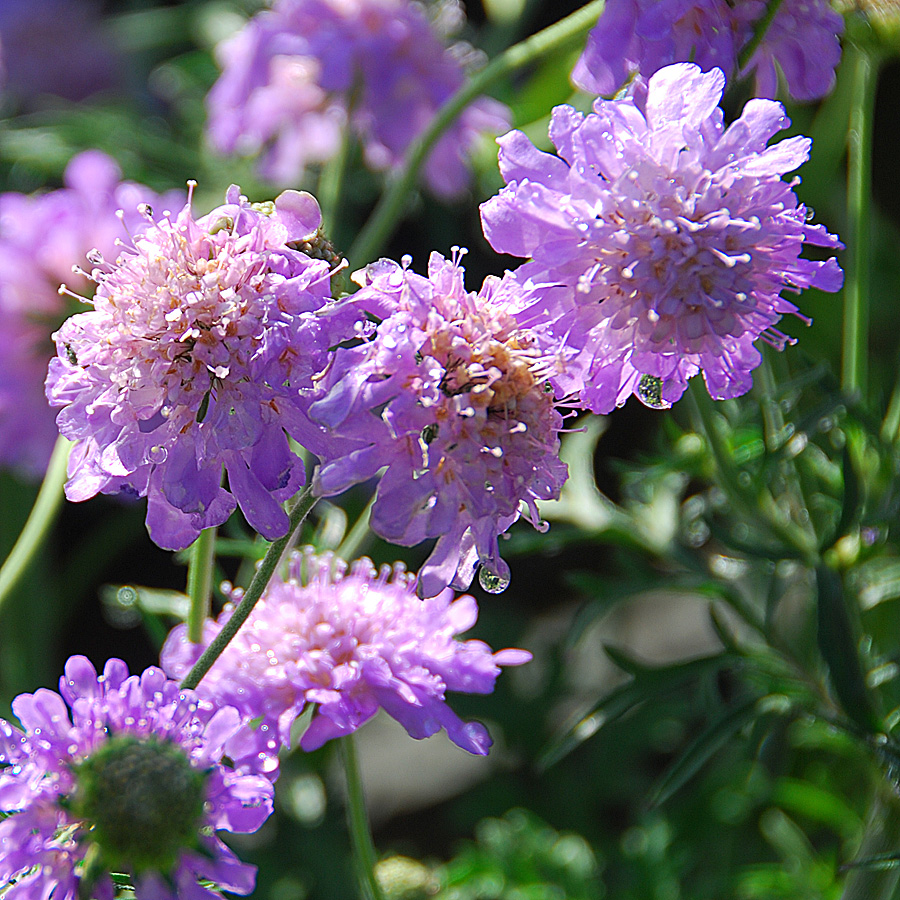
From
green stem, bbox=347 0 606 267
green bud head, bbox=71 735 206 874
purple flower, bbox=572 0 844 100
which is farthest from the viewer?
green stem, bbox=347 0 606 267

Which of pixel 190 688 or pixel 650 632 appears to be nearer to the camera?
pixel 190 688

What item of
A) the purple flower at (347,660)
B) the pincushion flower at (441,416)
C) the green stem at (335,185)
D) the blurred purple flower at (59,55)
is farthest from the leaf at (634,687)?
the blurred purple flower at (59,55)

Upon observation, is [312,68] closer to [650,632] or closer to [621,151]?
[621,151]

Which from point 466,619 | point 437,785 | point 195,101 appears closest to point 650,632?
point 437,785

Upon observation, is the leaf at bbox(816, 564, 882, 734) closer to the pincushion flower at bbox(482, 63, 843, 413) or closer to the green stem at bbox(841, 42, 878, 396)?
the green stem at bbox(841, 42, 878, 396)

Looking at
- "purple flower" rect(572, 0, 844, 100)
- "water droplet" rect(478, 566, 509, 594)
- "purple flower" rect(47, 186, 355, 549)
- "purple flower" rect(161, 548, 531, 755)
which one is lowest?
"purple flower" rect(161, 548, 531, 755)

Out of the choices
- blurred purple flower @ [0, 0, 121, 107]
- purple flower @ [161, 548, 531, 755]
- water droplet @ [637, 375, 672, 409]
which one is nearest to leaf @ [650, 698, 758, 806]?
purple flower @ [161, 548, 531, 755]
